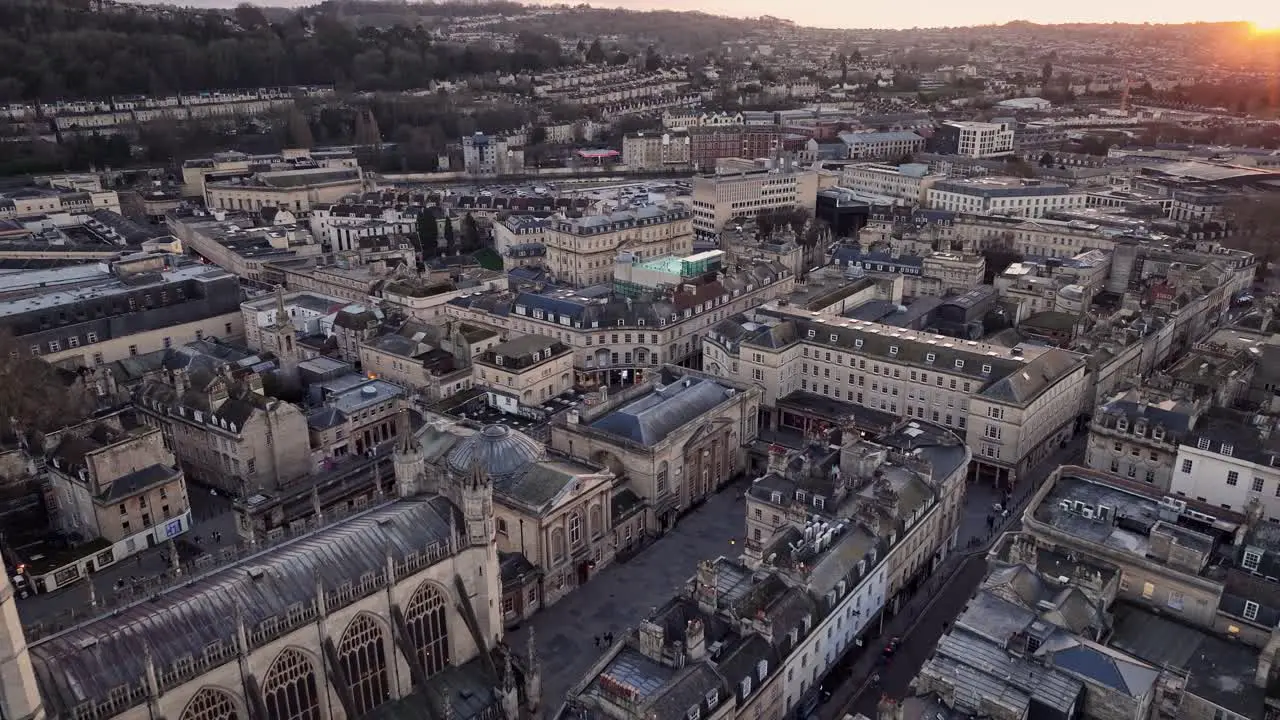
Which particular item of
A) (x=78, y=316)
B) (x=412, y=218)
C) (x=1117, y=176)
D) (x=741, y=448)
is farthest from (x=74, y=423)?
(x=1117, y=176)

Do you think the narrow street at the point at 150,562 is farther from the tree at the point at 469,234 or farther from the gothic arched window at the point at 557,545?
the tree at the point at 469,234

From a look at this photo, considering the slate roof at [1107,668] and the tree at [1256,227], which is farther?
the tree at [1256,227]

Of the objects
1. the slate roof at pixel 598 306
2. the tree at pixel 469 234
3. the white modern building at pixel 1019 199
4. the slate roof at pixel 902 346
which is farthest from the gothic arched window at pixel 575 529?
the white modern building at pixel 1019 199

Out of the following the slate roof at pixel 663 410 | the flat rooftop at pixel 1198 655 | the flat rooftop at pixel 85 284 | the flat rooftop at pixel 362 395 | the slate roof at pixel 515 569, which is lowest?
the slate roof at pixel 515 569

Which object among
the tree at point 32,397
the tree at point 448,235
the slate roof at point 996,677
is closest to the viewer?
the slate roof at point 996,677

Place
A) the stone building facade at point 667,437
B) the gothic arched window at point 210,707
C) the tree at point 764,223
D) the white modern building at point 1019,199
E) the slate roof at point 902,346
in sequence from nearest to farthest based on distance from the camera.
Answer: the gothic arched window at point 210,707 < the stone building facade at point 667,437 < the slate roof at point 902,346 < the tree at point 764,223 < the white modern building at point 1019,199

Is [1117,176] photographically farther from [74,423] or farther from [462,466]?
[74,423]

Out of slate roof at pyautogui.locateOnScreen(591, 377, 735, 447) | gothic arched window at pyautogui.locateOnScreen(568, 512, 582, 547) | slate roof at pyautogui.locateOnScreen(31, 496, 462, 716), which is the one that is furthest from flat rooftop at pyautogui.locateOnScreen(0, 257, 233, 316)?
slate roof at pyautogui.locateOnScreen(31, 496, 462, 716)
